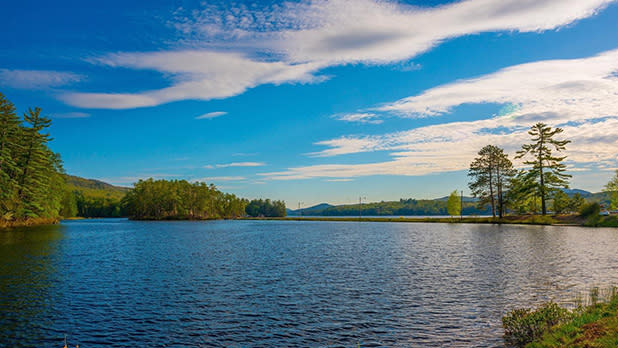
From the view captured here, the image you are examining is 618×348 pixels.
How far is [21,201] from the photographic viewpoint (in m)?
101

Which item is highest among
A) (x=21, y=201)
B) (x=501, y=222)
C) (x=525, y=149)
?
(x=525, y=149)

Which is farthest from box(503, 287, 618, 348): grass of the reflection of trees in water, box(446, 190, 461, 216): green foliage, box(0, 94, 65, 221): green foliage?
box(446, 190, 461, 216): green foliage

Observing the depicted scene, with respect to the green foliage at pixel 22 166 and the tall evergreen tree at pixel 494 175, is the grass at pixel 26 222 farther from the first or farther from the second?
the tall evergreen tree at pixel 494 175

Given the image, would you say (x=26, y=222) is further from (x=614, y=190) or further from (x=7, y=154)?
(x=614, y=190)

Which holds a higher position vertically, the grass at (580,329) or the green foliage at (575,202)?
the green foliage at (575,202)

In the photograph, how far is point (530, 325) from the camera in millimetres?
16297

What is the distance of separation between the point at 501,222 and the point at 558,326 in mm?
114398

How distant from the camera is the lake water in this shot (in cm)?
1770

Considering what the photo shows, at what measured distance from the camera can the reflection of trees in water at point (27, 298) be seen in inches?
693

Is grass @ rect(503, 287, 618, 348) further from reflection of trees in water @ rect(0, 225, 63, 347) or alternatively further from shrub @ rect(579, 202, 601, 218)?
shrub @ rect(579, 202, 601, 218)

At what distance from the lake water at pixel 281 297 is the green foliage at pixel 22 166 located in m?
64.6

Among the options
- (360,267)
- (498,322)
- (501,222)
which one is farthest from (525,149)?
(498,322)

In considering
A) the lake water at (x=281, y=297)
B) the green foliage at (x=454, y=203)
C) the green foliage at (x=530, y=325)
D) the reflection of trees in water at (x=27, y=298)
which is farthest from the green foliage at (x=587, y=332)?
the green foliage at (x=454, y=203)

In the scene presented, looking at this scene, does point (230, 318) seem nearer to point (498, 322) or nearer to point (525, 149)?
point (498, 322)
